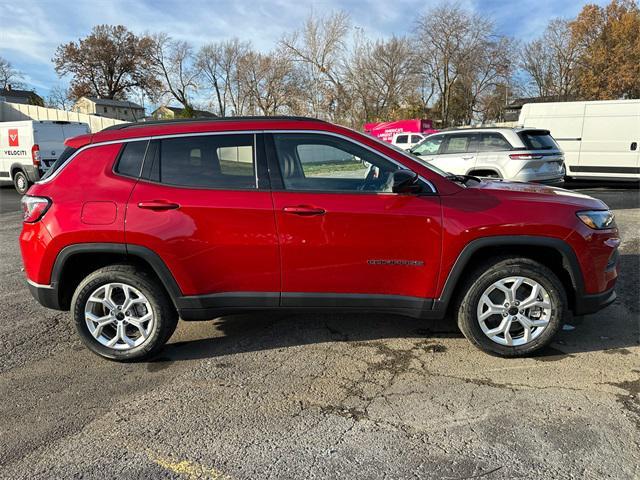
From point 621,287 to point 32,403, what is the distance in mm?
5562

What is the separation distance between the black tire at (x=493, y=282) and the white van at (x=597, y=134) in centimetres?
1139

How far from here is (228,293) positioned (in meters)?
3.39

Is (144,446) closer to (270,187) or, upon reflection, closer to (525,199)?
(270,187)

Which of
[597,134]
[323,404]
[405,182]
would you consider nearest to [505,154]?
[597,134]

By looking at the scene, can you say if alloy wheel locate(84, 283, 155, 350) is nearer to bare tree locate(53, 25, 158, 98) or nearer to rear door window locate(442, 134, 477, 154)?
rear door window locate(442, 134, 477, 154)

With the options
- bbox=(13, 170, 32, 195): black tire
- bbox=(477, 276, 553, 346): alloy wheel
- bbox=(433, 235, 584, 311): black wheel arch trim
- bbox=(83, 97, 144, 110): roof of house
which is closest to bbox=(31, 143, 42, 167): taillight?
bbox=(13, 170, 32, 195): black tire

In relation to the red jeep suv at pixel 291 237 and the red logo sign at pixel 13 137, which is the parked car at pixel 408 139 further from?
the red jeep suv at pixel 291 237

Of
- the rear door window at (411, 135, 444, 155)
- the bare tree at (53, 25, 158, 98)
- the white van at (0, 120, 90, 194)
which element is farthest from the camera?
the bare tree at (53, 25, 158, 98)

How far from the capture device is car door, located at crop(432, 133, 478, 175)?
934cm

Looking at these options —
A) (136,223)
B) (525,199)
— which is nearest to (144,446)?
(136,223)

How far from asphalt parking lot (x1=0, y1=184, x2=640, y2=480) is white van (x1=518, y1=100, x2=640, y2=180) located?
10.2m

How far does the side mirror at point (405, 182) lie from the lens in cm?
310

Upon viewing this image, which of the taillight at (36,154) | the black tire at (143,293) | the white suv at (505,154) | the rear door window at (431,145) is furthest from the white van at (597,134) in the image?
the taillight at (36,154)

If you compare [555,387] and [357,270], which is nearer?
[555,387]
